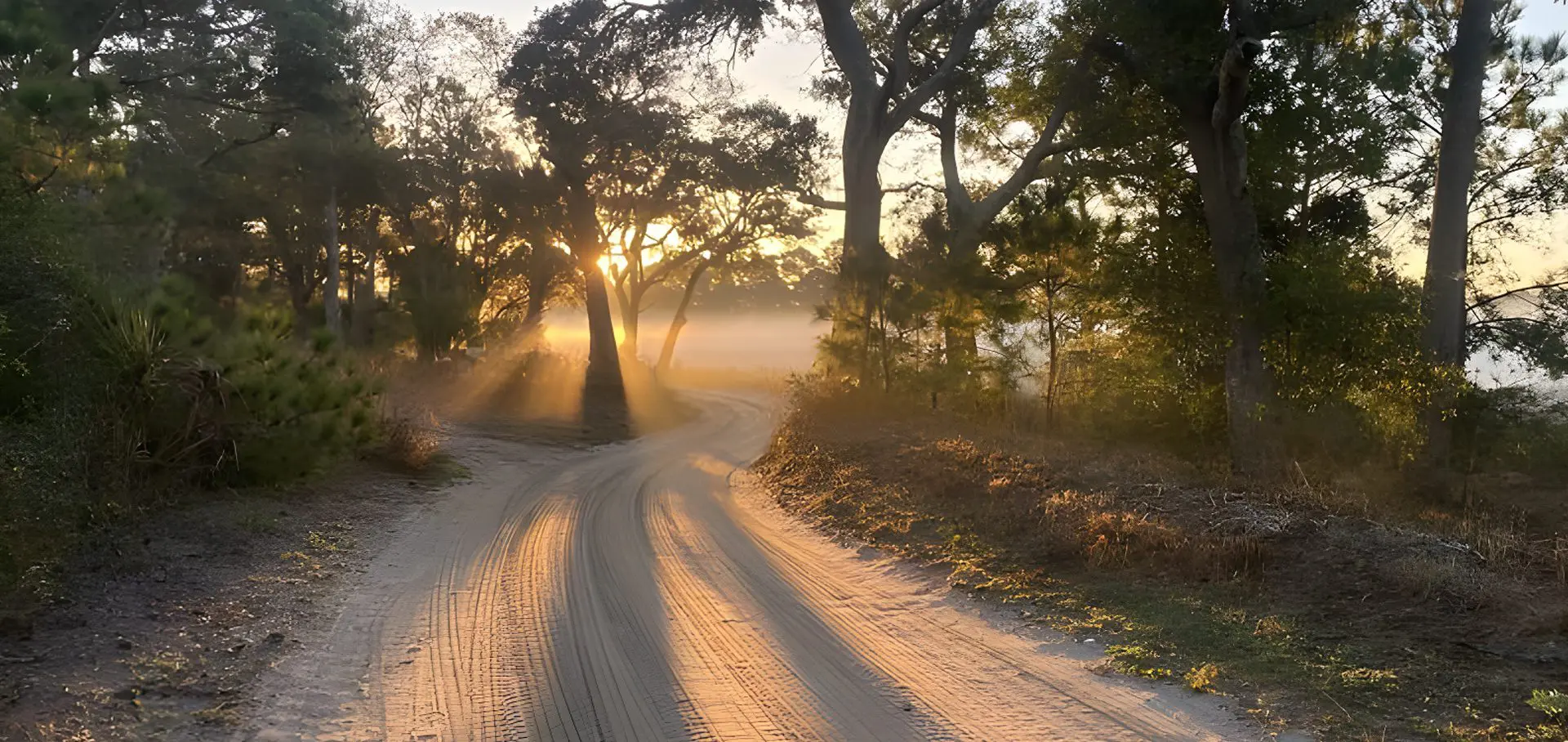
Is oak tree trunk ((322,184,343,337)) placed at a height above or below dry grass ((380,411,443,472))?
above

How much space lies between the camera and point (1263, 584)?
21.7 ft

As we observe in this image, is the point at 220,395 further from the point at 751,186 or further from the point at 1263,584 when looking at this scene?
the point at 751,186

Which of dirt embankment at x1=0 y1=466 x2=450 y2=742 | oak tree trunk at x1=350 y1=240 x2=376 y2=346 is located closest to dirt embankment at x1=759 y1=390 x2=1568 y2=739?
dirt embankment at x1=0 y1=466 x2=450 y2=742

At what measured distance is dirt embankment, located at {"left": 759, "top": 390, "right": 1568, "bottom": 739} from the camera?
15.6 feet

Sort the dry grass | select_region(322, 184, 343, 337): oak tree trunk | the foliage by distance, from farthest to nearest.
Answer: select_region(322, 184, 343, 337): oak tree trunk → the dry grass → the foliage

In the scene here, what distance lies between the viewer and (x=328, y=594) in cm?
726

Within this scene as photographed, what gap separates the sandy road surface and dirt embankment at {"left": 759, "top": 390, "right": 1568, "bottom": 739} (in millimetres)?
481

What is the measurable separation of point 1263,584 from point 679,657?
420cm

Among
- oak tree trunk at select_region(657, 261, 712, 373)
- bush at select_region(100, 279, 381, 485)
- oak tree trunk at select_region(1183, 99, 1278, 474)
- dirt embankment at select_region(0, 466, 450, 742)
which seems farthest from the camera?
oak tree trunk at select_region(657, 261, 712, 373)

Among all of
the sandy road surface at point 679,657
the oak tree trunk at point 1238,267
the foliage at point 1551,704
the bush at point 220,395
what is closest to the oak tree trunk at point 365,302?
the bush at point 220,395

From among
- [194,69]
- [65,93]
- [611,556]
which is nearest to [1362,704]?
[611,556]

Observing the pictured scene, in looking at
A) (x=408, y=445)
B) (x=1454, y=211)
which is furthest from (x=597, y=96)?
(x=1454, y=211)

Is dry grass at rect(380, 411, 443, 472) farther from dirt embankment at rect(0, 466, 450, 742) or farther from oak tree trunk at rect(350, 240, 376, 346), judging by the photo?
oak tree trunk at rect(350, 240, 376, 346)

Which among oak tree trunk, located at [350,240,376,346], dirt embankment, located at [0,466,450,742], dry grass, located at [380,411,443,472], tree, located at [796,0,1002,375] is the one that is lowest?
dirt embankment, located at [0,466,450,742]
